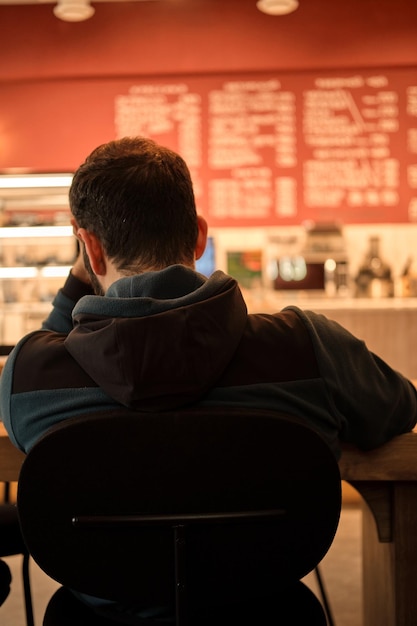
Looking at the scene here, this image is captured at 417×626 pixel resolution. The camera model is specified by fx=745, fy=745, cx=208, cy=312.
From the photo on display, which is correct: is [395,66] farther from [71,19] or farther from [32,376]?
[32,376]

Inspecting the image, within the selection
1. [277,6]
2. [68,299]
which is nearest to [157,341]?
[68,299]

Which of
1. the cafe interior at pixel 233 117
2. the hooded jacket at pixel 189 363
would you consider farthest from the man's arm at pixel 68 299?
the cafe interior at pixel 233 117

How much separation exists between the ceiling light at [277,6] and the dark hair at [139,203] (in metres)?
4.21

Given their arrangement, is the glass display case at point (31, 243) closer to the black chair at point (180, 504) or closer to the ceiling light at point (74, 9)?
the ceiling light at point (74, 9)

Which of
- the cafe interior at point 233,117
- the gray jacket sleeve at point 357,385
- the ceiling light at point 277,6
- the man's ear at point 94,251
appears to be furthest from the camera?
the cafe interior at point 233,117

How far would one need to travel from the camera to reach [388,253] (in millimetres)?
5199

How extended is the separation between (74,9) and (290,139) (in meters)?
1.69

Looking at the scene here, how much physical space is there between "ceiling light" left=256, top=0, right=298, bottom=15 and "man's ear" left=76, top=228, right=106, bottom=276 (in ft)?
14.0

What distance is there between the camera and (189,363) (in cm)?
96

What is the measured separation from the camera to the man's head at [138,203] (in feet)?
3.69

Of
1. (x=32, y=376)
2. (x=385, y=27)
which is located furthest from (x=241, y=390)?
(x=385, y=27)

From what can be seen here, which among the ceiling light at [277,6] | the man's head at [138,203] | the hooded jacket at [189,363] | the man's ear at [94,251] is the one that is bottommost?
the hooded jacket at [189,363]

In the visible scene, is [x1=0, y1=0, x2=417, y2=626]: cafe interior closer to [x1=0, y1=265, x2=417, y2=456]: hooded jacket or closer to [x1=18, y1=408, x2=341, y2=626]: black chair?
[x1=0, y1=265, x2=417, y2=456]: hooded jacket

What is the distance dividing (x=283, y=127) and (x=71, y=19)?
164 cm
